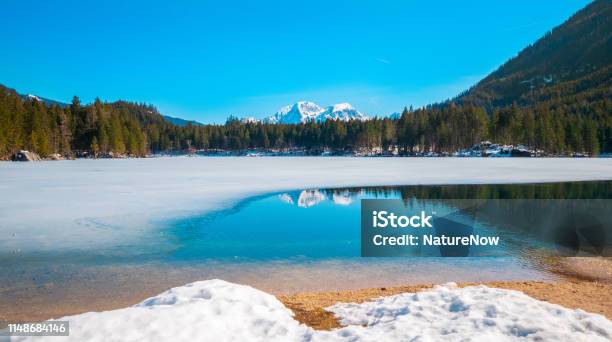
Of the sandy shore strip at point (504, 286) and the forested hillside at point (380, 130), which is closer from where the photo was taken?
the sandy shore strip at point (504, 286)

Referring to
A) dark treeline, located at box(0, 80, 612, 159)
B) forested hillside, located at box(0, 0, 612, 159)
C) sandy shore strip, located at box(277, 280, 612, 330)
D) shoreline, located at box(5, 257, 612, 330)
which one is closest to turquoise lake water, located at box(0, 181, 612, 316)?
shoreline, located at box(5, 257, 612, 330)

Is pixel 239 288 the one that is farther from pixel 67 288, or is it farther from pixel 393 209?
pixel 393 209

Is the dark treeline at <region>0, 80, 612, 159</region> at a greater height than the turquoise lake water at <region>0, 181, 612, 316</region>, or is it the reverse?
the dark treeline at <region>0, 80, 612, 159</region>

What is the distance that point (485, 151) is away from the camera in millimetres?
104938

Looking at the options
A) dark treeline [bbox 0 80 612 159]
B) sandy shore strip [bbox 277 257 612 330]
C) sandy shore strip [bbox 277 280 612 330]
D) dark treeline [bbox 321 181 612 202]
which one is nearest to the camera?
Result: sandy shore strip [bbox 277 280 612 330]

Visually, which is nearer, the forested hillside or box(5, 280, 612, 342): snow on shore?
box(5, 280, 612, 342): snow on shore

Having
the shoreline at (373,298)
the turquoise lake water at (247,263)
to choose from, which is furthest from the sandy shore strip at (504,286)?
the turquoise lake water at (247,263)

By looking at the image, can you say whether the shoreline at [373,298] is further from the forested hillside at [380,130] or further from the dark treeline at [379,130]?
the dark treeline at [379,130]

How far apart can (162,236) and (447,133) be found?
113174mm

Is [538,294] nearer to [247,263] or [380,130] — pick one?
[247,263]

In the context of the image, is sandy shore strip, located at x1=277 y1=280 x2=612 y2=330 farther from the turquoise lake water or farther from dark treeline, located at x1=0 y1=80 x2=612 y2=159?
dark treeline, located at x1=0 y1=80 x2=612 y2=159

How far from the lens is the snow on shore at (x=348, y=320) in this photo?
4867 mm

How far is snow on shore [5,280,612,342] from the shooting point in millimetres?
4867

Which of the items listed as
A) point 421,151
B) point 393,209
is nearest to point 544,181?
point 393,209
